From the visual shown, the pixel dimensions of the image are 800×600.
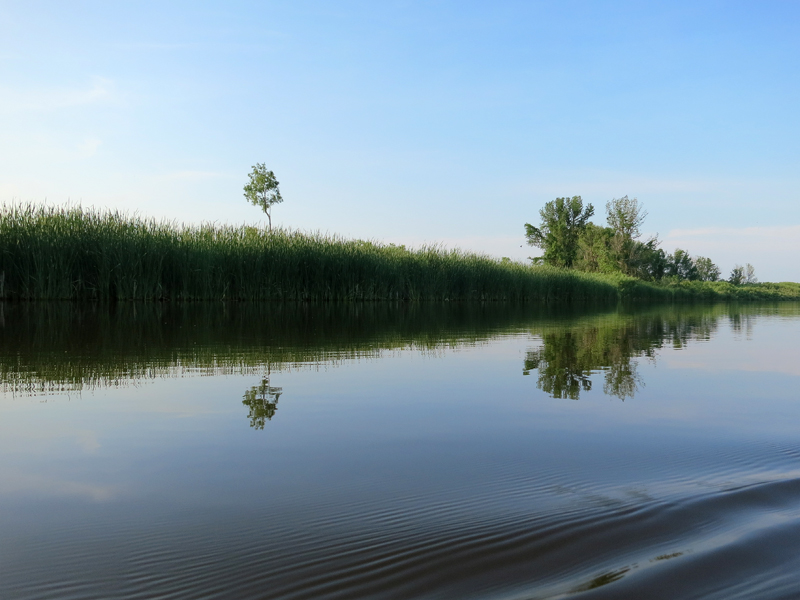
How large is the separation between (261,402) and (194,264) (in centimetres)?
1290

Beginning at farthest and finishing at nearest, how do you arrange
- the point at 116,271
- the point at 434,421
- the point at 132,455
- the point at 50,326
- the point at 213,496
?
1. the point at 116,271
2. the point at 50,326
3. the point at 434,421
4. the point at 132,455
5. the point at 213,496

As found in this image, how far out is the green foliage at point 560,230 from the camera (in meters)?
59.1

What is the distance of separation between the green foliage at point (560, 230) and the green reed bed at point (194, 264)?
38.8 metres

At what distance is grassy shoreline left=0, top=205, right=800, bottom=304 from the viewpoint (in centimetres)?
1328

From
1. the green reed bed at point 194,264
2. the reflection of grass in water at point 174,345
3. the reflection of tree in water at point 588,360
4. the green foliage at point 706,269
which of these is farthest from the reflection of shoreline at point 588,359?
the green foliage at point 706,269

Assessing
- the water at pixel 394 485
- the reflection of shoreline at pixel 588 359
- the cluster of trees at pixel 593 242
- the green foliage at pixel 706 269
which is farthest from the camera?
the green foliage at pixel 706 269

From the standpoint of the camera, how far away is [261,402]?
308cm

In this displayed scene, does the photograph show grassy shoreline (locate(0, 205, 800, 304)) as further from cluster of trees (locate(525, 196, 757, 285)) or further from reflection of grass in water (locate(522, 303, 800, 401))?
cluster of trees (locate(525, 196, 757, 285))

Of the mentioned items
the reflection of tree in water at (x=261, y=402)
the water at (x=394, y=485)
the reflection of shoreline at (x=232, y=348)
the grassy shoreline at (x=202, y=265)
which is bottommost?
the water at (x=394, y=485)

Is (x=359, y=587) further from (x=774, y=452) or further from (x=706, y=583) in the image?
(x=774, y=452)

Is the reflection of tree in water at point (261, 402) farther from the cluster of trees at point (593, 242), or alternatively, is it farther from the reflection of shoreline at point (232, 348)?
the cluster of trees at point (593, 242)

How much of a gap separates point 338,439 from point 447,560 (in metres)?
1.05

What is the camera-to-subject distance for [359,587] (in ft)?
4.09

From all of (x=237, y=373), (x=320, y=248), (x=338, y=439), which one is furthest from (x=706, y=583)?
(x=320, y=248)
